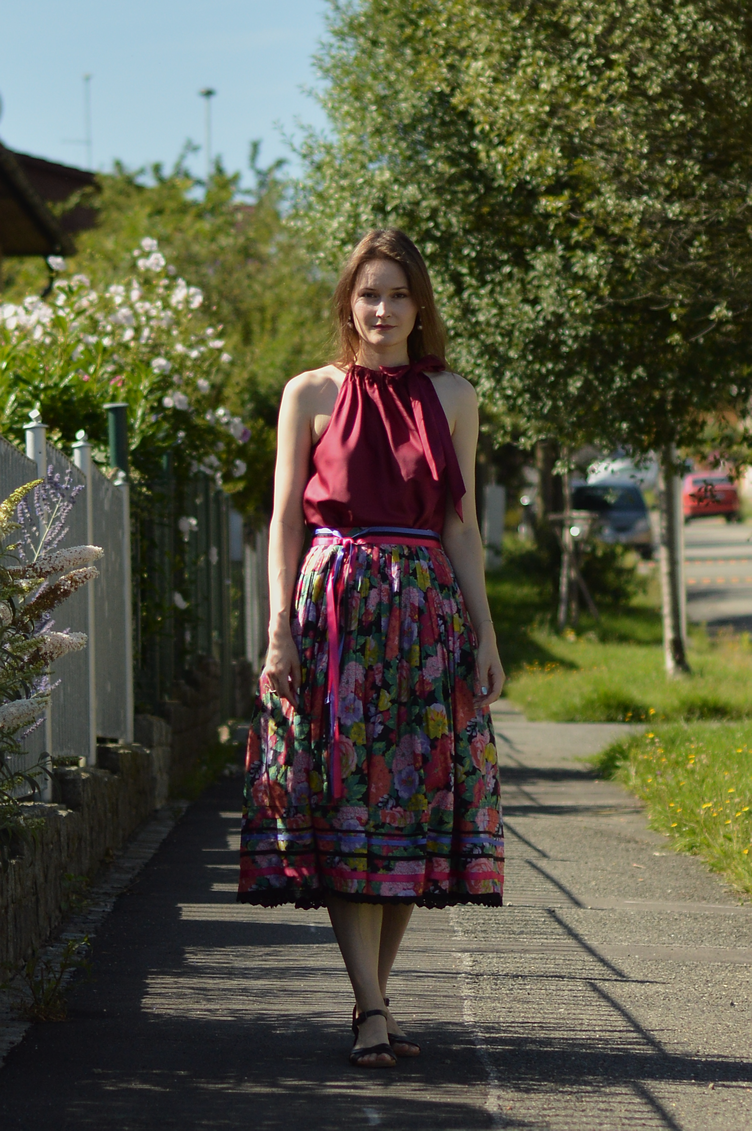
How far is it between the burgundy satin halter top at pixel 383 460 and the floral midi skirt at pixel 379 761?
96 millimetres

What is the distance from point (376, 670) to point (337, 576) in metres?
0.25

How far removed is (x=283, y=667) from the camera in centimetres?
352

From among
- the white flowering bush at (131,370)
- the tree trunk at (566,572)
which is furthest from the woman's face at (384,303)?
the tree trunk at (566,572)

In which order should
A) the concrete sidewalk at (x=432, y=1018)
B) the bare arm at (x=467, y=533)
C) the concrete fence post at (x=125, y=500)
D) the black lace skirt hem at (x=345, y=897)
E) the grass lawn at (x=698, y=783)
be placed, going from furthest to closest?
the concrete fence post at (x=125, y=500)
the grass lawn at (x=698, y=783)
the bare arm at (x=467, y=533)
the black lace skirt hem at (x=345, y=897)
the concrete sidewalk at (x=432, y=1018)

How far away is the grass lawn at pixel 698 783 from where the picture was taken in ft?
20.5

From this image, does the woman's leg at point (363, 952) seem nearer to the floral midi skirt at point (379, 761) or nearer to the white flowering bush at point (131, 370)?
the floral midi skirt at point (379, 761)

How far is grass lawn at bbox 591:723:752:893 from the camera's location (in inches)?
246

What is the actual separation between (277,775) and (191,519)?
5.42m

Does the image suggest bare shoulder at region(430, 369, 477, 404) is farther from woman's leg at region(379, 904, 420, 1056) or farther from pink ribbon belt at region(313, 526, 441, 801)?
woman's leg at region(379, 904, 420, 1056)

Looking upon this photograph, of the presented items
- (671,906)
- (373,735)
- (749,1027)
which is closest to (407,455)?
(373,735)

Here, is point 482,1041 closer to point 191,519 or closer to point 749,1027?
point 749,1027

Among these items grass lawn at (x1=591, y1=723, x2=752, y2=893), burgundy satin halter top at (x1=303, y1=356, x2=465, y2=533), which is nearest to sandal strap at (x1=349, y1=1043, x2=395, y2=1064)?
burgundy satin halter top at (x1=303, y1=356, x2=465, y2=533)

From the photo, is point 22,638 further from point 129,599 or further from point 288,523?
point 129,599

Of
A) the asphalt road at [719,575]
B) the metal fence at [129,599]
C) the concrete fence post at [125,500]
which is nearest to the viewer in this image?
the metal fence at [129,599]
